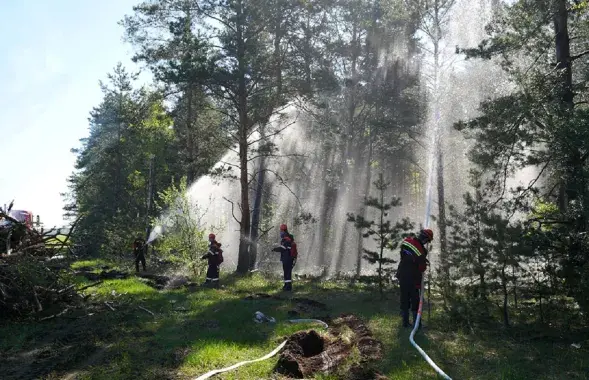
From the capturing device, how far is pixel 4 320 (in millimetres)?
8906

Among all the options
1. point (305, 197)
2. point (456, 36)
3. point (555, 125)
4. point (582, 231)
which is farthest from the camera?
point (305, 197)

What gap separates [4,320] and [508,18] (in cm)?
1402

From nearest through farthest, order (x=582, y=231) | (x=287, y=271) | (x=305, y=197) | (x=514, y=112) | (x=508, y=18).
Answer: (x=582, y=231) → (x=514, y=112) → (x=508, y=18) → (x=287, y=271) → (x=305, y=197)

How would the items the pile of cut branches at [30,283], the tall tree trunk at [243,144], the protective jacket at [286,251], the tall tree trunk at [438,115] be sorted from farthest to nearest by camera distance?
the tall tree trunk at [438,115], the tall tree trunk at [243,144], the protective jacket at [286,251], the pile of cut branches at [30,283]

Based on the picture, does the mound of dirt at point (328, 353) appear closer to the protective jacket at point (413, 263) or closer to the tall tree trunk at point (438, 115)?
the protective jacket at point (413, 263)

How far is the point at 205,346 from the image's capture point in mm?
7387

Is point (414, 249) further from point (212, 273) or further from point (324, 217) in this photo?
point (324, 217)

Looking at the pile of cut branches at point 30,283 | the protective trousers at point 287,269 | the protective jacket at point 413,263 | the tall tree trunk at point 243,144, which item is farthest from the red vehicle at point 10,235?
the tall tree trunk at point 243,144

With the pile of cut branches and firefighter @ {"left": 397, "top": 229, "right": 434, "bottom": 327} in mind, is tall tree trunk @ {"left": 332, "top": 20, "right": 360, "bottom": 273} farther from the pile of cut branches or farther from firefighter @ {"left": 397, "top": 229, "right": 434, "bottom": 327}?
the pile of cut branches

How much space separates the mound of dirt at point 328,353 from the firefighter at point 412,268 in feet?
3.73

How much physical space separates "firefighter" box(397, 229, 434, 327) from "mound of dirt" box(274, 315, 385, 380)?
1.14 meters

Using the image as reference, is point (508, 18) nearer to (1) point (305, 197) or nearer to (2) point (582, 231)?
(2) point (582, 231)

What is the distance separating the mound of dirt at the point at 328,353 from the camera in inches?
238

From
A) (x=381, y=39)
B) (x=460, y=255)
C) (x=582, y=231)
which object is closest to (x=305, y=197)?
(x=381, y=39)
